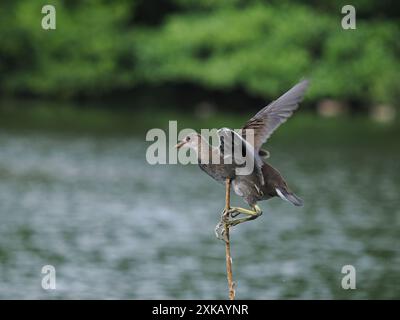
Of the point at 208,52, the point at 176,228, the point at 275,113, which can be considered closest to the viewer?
the point at 275,113

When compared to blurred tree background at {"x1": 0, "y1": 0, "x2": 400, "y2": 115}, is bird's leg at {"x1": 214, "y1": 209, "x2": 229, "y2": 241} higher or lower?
lower

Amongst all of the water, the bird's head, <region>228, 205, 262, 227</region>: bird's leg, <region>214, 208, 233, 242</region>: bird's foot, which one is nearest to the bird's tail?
<region>228, 205, 262, 227</region>: bird's leg

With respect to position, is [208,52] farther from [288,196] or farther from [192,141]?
[192,141]

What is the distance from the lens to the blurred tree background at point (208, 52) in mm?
47531

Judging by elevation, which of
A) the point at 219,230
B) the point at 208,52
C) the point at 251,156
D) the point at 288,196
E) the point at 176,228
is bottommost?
the point at 219,230

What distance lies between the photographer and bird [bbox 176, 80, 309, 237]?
233 inches

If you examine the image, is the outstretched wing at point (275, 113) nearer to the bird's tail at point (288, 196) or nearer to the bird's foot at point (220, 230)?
the bird's tail at point (288, 196)

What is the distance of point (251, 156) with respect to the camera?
5.95m

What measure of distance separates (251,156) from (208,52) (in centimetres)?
4577

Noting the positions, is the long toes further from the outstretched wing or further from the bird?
the outstretched wing

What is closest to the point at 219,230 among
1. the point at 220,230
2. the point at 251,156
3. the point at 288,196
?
the point at 220,230

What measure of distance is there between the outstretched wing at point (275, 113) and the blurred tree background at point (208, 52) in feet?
132

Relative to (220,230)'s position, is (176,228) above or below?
above

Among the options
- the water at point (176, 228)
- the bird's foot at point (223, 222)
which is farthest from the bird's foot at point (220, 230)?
the water at point (176, 228)
